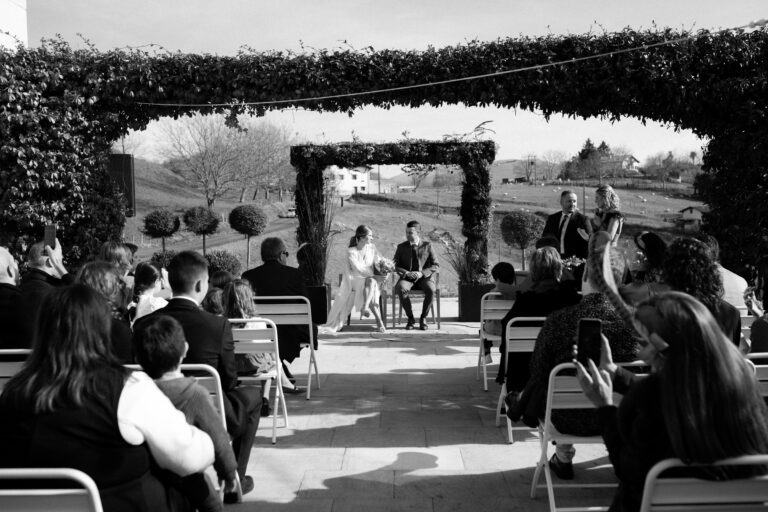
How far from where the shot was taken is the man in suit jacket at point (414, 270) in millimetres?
10070

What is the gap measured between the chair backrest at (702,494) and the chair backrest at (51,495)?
1679 mm

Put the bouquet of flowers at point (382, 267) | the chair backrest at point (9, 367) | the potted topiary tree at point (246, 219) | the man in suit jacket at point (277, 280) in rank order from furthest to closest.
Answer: the potted topiary tree at point (246, 219) < the bouquet of flowers at point (382, 267) < the man in suit jacket at point (277, 280) < the chair backrest at point (9, 367)

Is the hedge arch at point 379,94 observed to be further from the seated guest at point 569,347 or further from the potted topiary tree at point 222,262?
the seated guest at point 569,347

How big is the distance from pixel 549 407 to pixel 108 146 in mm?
9017

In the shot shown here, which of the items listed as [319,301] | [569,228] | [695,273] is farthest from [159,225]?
[695,273]

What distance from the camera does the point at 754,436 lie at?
2.08 metres

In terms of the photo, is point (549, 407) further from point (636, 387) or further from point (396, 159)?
point (396, 159)

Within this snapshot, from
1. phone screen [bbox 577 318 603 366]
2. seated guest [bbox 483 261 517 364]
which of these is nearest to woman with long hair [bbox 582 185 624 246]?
seated guest [bbox 483 261 517 364]

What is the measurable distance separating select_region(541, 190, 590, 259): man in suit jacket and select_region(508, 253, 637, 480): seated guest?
12.3 ft

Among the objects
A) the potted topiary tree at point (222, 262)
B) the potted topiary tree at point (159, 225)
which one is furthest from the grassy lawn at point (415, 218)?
the potted topiary tree at point (222, 262)

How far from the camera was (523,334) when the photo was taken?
4961 mm

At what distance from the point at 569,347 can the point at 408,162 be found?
9423 millimetres

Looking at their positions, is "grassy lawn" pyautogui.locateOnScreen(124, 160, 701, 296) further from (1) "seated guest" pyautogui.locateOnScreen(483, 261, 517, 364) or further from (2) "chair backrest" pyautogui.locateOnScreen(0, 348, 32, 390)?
(2) "chair backrest" pyautogui.locateOnScreen(0, 348, 32, 390)

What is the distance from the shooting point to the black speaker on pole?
10625 millimetres
